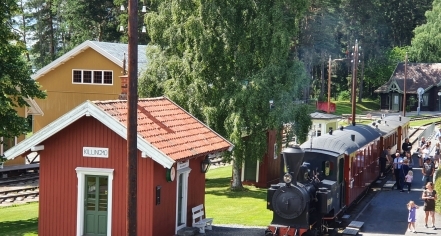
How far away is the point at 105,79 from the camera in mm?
40938

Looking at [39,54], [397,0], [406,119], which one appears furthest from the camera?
[397,0]

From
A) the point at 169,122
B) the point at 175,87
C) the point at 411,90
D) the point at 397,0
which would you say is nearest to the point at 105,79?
the point at 175,87

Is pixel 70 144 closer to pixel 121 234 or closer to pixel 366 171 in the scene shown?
pixel 121 234

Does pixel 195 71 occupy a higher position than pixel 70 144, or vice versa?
pixel 195 71

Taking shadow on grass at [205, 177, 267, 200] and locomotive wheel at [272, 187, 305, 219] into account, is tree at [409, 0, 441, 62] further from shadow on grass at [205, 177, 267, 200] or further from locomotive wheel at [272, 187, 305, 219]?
locomotive wheel at [272, 187, 305, 219]

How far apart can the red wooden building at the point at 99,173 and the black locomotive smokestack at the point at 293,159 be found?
2.62 metres

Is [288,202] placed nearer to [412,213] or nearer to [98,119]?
[412,213]

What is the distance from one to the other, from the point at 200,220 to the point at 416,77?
57.4m

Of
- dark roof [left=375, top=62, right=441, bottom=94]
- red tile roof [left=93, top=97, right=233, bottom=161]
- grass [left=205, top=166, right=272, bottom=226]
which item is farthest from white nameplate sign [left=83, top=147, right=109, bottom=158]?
dark roof [left=375, top=62, right=441, bottom=94]

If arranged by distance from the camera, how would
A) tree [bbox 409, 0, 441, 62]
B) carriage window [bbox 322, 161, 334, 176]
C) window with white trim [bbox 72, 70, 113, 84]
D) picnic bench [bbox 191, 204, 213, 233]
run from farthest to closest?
1. tree [bbox 409, 0, 441, 62]
2. window with white trim [bbox 72, 70, 113, 84]
3. carriage window [bbox 322, 161, 334, 176]
4. picnic bench [bbox 191, 204, 213, 233]

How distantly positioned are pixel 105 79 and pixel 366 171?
792 inches

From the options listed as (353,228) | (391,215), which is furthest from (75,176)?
(391,215)

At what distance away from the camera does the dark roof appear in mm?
71188

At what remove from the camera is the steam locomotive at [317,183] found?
A: 17297mm
